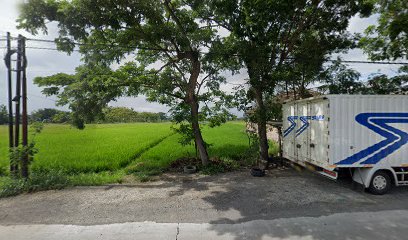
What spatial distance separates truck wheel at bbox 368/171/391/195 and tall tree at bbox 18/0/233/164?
5.43 metres

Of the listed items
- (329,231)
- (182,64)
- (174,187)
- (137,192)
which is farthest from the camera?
(182,64)

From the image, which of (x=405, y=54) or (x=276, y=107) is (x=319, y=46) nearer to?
(x=276, y=107)

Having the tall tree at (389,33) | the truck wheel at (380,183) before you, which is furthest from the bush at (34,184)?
the tall tree at (389,33)

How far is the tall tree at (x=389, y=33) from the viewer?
968 cm

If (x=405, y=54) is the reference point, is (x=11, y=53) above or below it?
below

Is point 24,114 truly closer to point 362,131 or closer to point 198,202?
point 198,202

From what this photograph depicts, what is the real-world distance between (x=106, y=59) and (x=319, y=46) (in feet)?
27.5

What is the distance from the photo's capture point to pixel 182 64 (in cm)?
1032

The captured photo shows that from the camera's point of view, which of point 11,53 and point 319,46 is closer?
point 11,53

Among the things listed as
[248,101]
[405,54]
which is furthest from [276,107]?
[405,54]

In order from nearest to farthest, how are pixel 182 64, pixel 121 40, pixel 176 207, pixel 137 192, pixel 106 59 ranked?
1. pixel 176 207
2. pixel 137 192
3. pixel 121 40
4. pixel 106 59
5. pixel 182 64

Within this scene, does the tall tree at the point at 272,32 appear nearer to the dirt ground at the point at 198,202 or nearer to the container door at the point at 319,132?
the container door at the point at 319,132

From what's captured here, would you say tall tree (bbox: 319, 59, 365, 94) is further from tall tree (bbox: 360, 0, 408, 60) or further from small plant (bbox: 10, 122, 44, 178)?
small plant (bbox: 10, 122, 44, 178)

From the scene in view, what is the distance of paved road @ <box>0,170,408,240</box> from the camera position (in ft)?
14.9
